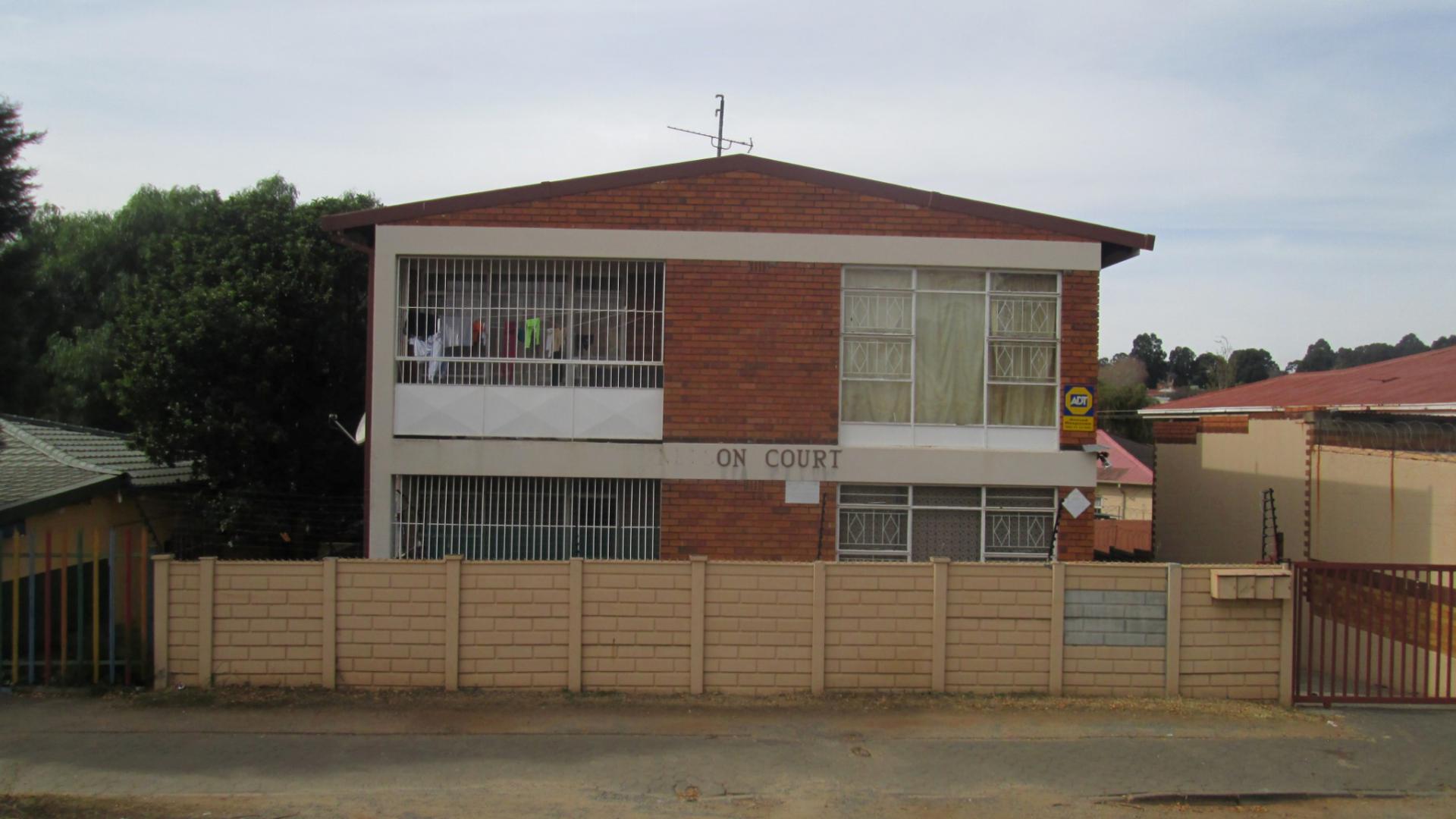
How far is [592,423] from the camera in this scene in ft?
42.0

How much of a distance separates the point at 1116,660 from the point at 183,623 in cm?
857

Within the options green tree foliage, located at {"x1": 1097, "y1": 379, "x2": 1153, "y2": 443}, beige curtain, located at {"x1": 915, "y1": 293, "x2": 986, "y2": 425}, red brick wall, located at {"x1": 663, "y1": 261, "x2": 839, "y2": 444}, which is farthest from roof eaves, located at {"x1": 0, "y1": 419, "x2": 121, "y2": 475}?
green tree foliage, located at {"x1": 1097, "y1": 379, "x2": 1153, "y2": 443}

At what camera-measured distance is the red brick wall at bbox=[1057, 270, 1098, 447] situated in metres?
12.9

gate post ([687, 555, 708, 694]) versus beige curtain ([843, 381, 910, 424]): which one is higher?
beige curtain ([843, 381, 910, 424])

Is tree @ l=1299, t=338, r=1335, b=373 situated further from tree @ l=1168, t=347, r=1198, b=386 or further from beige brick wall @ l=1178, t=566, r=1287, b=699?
beige brick wall @ l=1178, t=566, r=1287, b=699

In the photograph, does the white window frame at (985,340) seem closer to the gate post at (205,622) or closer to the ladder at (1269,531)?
the ladder at (1269,531)

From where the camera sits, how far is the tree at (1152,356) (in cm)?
8706

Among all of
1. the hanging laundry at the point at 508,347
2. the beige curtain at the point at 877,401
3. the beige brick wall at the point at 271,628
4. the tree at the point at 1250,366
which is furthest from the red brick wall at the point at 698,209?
the tree at the point at 1250,366

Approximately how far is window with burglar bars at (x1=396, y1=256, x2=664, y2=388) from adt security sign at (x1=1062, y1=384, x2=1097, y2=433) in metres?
4.75

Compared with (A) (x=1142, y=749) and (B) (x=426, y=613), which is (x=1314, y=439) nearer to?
(A) (x=1142, y=749)

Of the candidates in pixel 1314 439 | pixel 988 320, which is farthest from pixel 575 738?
pixel 1314 439

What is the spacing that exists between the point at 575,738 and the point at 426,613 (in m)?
2.01

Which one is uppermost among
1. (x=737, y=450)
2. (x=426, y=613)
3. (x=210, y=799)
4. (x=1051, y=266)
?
(x=1051, y=266)

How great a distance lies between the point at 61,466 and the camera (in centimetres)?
1353
